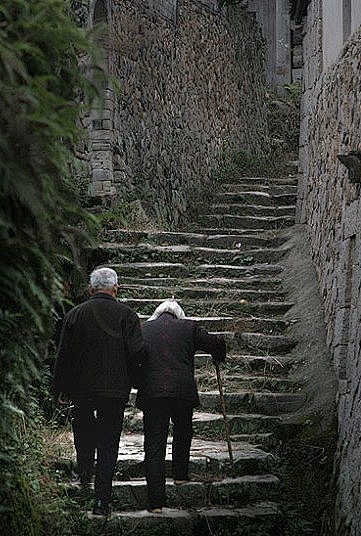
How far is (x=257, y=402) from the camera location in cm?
934

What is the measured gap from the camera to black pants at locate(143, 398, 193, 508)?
7281 millimetres

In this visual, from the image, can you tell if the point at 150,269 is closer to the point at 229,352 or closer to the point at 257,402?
the point at 229,352

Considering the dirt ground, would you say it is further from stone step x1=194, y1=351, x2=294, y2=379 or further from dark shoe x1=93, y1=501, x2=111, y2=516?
dark shoe x1=93, y1=501, x2=111, y2=516

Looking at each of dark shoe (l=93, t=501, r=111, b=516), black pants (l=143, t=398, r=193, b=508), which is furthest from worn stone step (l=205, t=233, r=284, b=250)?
dark shoe (l=93, t=501, r=111, b=516)

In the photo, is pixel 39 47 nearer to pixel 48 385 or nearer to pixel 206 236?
pixel 48 385

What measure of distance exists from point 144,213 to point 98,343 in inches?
276

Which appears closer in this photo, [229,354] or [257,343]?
[229,354]

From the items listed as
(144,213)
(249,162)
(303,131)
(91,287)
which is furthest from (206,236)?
(91,287)

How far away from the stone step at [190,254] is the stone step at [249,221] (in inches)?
53.2

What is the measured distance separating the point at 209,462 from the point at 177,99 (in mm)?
8899

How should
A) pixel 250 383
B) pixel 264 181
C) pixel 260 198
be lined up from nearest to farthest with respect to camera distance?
1. pixel 250 383
2. pixel 260 198
3. pixel 264 181

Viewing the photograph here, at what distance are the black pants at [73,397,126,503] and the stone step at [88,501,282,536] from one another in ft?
0.67

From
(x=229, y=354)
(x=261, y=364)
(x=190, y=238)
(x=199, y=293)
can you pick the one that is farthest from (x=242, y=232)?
(x=261, y=364)

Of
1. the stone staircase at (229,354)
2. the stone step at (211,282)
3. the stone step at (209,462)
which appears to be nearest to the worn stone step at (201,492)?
the stone staircase at (229,354)
